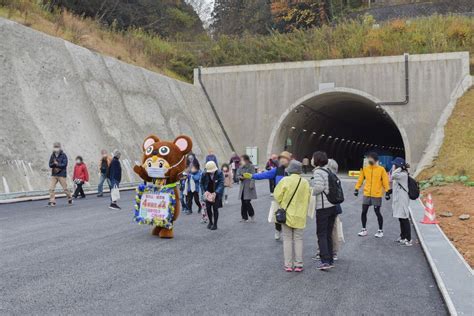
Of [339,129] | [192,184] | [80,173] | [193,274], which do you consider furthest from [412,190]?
[339,129]

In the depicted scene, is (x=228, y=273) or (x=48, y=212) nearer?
(x=228, y=273)

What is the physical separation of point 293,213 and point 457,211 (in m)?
7.84

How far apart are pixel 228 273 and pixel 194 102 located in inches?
957

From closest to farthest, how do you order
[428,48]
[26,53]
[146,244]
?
[146,244] < [26,53] < [428,48]

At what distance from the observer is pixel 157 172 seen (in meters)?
9.75

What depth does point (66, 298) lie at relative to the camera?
212 inches

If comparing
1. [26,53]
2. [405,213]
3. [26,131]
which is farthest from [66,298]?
[26,53]

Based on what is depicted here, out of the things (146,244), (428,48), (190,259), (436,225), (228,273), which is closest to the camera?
(228,273)

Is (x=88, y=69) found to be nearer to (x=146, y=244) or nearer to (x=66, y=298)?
(x=146, y=244)

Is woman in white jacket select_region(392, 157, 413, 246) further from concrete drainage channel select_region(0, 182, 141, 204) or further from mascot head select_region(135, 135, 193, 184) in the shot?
concrete drainage channel select_region(0, 182, 141, 204)

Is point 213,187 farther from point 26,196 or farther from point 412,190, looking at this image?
point 26,196

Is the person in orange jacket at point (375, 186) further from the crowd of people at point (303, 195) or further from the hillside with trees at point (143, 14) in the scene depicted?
the hillside with trees at point (143, 14)

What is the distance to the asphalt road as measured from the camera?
5316 mm

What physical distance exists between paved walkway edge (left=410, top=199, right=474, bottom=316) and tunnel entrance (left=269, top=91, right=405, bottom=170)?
20849 mm
